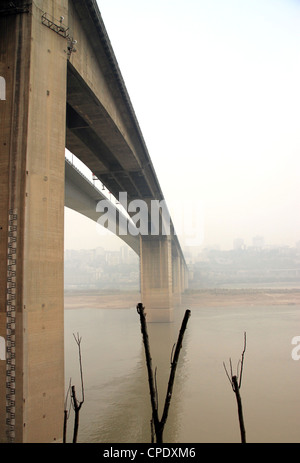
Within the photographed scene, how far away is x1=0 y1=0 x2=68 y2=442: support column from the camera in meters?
7.98

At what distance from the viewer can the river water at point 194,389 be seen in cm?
1180

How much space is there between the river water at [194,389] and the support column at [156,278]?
9404mm

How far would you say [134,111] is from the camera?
1836cm

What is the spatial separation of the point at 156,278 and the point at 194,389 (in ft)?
83.7

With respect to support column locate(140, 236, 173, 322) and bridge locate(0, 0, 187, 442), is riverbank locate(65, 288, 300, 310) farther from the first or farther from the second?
bridge locate(0, 0, 187, 442)

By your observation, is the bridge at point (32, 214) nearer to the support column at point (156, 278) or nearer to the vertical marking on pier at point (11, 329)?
the vertical marking on pier at point (11, 329)

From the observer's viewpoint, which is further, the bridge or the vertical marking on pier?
the bridge

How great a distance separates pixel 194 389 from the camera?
1634cm

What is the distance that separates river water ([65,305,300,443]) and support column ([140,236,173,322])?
30.9ft

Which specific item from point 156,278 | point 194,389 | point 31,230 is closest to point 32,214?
point 31,230

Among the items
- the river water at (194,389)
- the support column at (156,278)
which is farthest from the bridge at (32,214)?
the support column at (156,278)

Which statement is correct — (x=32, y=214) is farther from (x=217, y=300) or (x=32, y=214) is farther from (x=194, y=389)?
(x=217, y=300)

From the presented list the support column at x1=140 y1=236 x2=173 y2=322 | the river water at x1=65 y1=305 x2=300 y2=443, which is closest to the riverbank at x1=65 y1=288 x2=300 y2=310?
the support column at x1=140 y1=236 x2=173 y2=322
